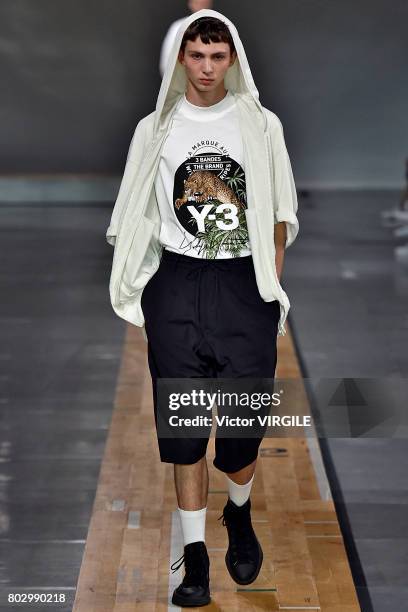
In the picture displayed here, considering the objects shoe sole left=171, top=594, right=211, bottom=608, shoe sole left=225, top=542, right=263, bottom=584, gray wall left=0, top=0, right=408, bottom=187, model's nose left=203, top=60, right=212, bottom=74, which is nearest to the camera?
model's nose left=203, top=60, right=212, bottom=74

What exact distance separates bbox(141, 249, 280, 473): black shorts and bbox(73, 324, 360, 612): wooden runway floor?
1.18ft

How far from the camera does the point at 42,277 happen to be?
24.6ft

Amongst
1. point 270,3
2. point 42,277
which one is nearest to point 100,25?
point 270,3

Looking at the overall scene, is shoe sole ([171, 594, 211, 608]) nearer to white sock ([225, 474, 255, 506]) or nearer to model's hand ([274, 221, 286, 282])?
white sock ([225, 474, 255, 506])

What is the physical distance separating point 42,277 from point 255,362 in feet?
15.7

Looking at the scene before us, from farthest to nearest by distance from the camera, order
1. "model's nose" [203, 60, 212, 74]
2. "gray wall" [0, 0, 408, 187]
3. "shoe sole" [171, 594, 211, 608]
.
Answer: "gray wall" [0, 0, 408, 187], "shoe sole" [171, 594, 211, 608], "model's nose" [203, 60, 212, 74]

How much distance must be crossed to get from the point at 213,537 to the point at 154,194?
1.00m

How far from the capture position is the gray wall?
12.6m

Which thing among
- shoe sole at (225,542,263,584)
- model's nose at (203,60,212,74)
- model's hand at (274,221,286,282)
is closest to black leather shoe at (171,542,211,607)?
shoe sole at (225,542,263,584)

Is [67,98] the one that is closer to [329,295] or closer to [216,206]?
[329,295]

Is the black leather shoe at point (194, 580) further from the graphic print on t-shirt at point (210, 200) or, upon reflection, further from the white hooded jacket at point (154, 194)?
the graphic print on t-shirt at point (210, 200)

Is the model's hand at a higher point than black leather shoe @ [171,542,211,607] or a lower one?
higher

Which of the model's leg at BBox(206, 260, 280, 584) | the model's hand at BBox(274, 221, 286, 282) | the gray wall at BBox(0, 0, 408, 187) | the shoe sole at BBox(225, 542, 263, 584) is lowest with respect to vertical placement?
the gray wall at BBox(0, 0, 408, 187)

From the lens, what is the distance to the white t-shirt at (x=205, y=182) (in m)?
2.79
